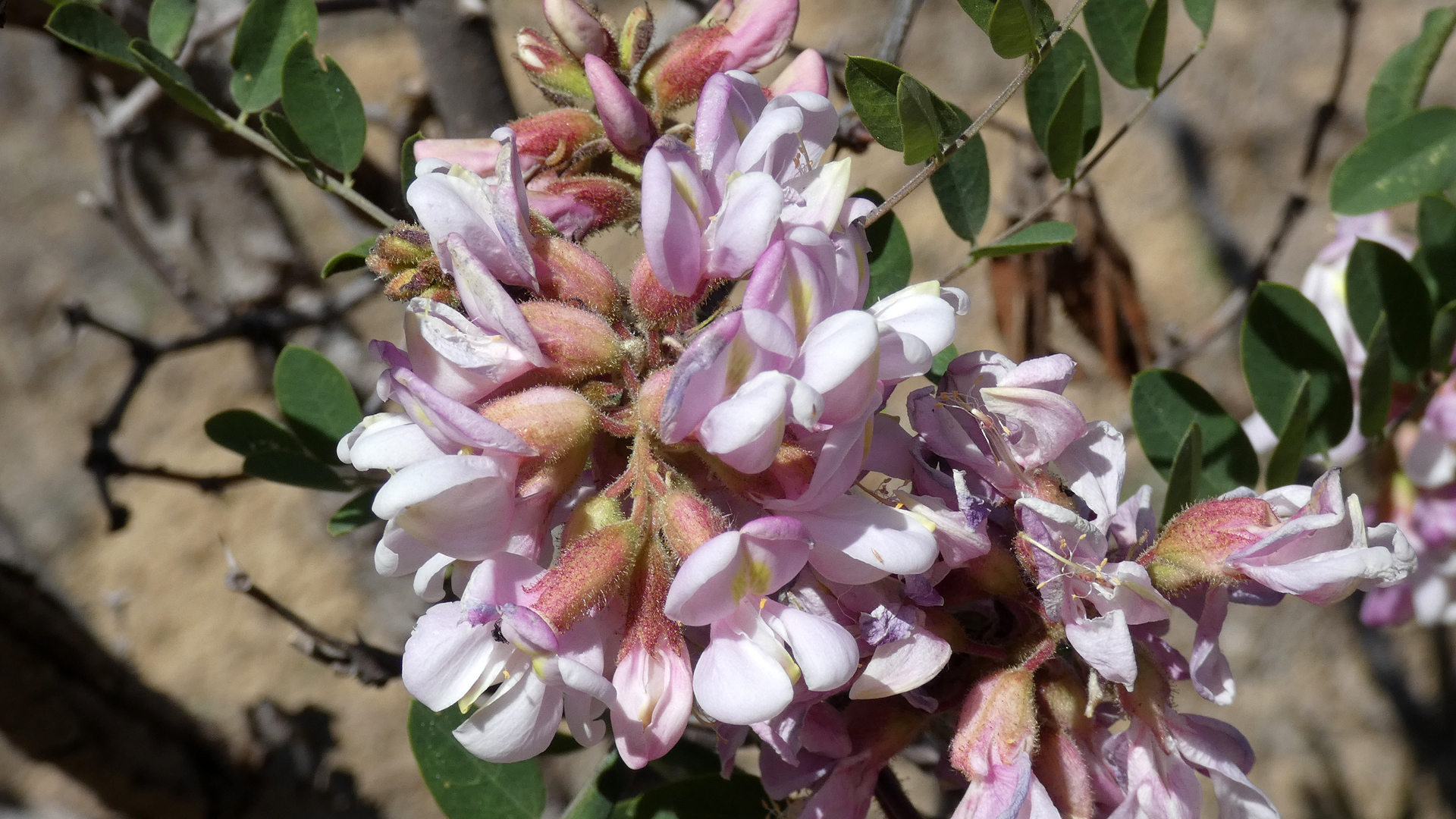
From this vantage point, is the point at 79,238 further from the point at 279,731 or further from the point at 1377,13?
the point at 1377,13

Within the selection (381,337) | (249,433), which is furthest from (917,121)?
(381,337)

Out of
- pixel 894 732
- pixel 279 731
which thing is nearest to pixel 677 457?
Result: pixel 894 732

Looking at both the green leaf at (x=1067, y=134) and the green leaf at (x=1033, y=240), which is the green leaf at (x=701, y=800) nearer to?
the green leaf at (x=1033, y=240)

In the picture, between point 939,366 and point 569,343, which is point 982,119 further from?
point 569,343

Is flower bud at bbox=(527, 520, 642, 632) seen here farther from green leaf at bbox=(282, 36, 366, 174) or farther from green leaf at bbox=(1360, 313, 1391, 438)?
green leaf at bbox=(1360, 313, 1391, 438)

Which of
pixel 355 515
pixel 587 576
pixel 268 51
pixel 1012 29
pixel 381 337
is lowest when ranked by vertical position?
pixel 381 337

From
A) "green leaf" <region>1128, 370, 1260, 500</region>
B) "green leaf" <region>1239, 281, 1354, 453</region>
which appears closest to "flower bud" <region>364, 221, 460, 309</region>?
"green leaf" <region>1128, 370, 1260, 500</region>

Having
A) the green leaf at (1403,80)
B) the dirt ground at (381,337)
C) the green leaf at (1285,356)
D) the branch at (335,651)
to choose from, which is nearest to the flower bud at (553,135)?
the branch at (335,651)
